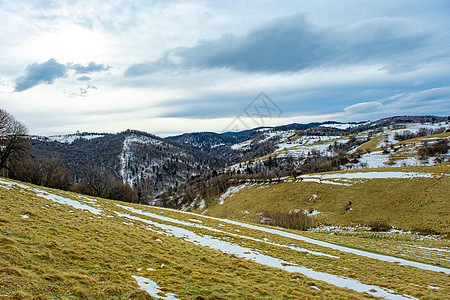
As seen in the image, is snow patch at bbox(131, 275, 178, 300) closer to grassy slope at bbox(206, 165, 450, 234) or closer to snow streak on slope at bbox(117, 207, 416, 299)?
snow streak on slope at bbox(117, 207, 416, 299)

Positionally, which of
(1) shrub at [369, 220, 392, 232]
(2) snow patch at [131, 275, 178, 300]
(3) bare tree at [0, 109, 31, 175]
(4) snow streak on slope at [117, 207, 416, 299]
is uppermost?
(3) bare tree at [0, 109, 31, 175]

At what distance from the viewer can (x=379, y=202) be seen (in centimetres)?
6097

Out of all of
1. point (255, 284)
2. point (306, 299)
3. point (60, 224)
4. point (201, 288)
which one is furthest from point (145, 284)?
point (60, 224)

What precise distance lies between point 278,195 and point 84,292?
9178 cm

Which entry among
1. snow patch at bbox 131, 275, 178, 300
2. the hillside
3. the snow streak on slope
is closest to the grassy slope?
the hillside

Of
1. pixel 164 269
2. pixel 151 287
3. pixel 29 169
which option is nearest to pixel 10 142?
pixel 29 169

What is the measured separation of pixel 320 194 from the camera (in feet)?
256

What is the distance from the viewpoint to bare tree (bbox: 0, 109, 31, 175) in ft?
133

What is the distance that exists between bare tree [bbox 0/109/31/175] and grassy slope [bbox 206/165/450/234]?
7106cm

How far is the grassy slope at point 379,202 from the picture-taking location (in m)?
48.6

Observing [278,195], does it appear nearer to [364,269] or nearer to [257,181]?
[257,181]

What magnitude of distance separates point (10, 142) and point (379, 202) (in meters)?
91.7

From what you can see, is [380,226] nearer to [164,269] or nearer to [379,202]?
[379,202]

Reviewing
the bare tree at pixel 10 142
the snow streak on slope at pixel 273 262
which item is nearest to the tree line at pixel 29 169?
the bare tree at pixel 10 142
